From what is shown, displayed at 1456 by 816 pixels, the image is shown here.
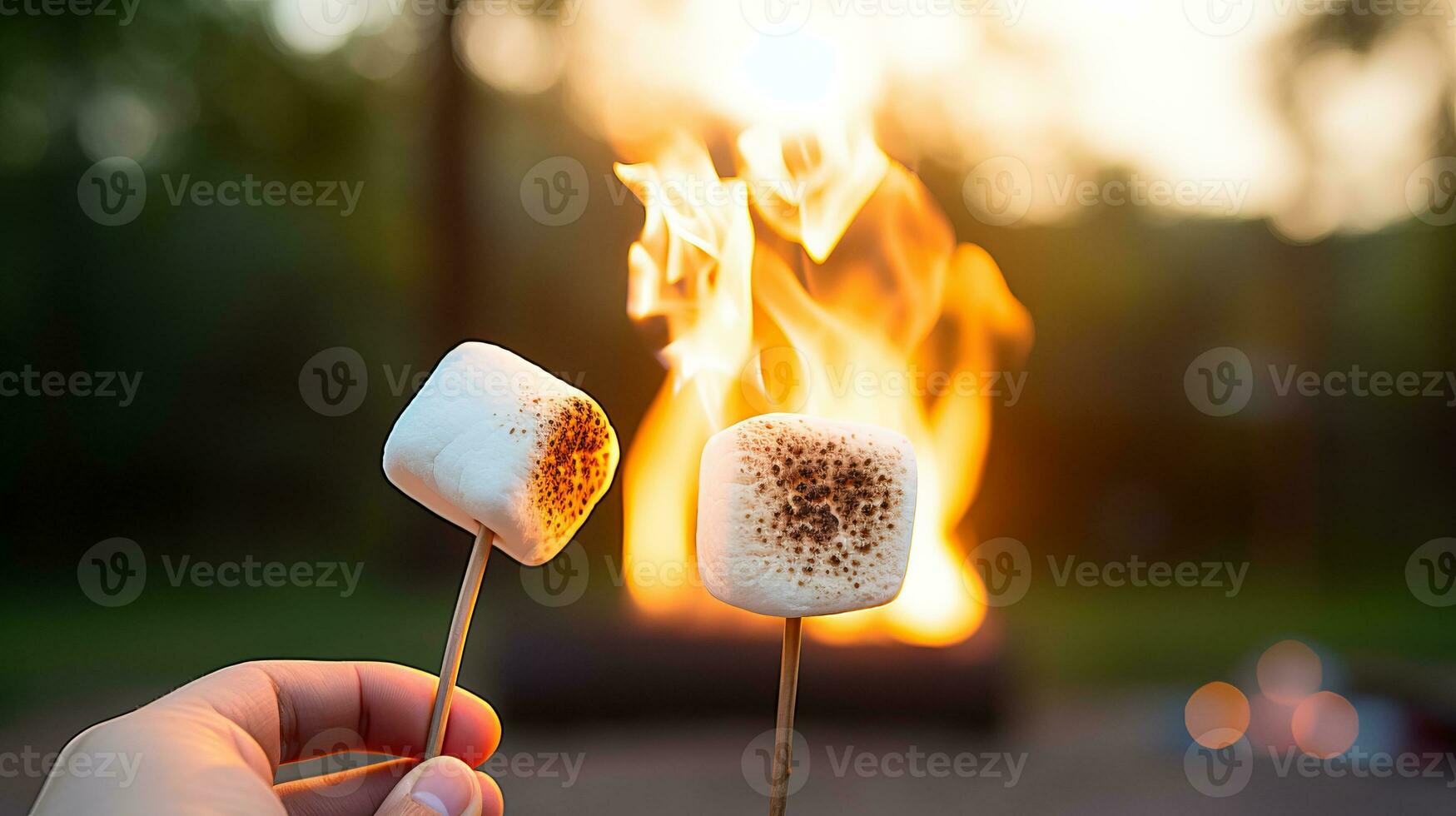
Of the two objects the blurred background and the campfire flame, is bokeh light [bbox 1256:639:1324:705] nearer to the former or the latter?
the blurred background

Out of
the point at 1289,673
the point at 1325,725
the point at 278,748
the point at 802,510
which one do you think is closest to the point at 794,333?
the point at 802,510

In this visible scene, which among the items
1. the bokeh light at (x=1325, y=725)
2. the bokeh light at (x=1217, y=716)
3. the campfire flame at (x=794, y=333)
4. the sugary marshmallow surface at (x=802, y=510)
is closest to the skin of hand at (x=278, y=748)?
the sugary marshmallow surface at (x=802, y=510)

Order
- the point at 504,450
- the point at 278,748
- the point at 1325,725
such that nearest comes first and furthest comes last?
the point at 504,450
the point at 278,748
the point at 1325,725

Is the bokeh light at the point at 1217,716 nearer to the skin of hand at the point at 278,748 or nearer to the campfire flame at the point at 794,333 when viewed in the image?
the campfire flame at the point at 794,333

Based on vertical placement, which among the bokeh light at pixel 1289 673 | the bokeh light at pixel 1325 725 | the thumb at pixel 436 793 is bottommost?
the thumb at pixel 436 793

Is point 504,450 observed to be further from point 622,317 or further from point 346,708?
point 622,317

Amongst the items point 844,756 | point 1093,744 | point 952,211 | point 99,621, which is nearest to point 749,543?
point 844,756

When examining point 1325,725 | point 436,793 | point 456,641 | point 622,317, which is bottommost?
point 436,793
